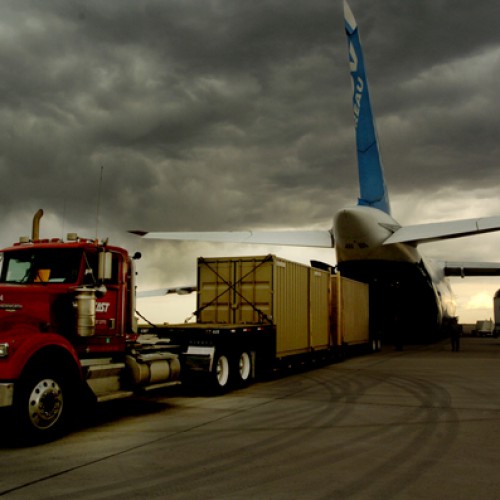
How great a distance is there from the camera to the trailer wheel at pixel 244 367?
15152mm

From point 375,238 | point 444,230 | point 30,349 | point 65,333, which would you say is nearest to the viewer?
point 30,349

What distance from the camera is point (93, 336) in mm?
10078

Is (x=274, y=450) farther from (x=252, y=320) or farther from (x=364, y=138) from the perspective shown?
(x=364, y=138)

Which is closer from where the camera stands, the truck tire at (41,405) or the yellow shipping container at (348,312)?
the truck tire at (41,405)

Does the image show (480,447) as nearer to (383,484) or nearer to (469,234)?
(383,484)

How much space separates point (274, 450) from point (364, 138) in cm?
2639

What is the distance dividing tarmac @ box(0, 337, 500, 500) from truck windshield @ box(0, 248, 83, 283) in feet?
8.47

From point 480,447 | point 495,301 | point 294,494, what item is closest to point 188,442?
point 294,494

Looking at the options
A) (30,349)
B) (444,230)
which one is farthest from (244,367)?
(444,230)

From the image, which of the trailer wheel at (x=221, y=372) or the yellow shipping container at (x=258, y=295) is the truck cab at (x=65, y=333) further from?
the yellow shipping container at (x=258, y=295)

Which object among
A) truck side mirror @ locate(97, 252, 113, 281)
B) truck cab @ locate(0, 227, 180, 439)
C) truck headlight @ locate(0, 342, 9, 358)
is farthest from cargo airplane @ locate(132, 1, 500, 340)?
truck headlight @ locate(0, 342, 9, 358)

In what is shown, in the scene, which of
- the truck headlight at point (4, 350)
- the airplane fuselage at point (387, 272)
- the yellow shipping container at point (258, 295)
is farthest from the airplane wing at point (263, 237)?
the truck headlight at point (4, 350)

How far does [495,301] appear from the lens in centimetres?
5116

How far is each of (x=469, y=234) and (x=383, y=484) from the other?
20764mm
